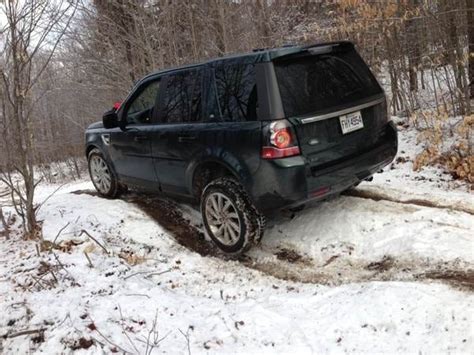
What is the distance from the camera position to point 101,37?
50.2 feet

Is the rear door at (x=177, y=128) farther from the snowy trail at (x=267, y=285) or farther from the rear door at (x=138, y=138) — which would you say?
the snowy trail at (x=267, y=285)

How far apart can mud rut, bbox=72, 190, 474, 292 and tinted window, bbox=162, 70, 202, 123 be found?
138 cm

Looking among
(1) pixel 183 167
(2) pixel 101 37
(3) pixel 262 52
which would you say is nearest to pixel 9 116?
(1) pixel 183 167

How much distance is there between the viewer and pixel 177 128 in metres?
5.09

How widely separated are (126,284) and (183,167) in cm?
155

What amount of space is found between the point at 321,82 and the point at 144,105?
252 centimetres

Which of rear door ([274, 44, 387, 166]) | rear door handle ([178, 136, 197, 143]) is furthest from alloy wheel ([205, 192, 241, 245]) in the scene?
rear door ([274, 44, 387, 166])

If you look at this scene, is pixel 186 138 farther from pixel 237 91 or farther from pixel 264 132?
pixel 264 132

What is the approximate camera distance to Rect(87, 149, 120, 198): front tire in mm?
6777

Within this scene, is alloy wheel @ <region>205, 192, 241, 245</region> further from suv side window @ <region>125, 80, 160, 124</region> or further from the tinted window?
suv side window @ <region>125, 80, 160, 124</region>

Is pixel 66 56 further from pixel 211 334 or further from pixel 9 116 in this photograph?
pixel 211 334

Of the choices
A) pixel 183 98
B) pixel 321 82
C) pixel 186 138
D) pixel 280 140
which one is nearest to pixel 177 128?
pixel 186 138

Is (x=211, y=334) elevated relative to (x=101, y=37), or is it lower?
lower

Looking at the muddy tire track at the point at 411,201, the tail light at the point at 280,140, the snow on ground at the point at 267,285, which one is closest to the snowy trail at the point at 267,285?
the snow on ground at the point at 267,285
